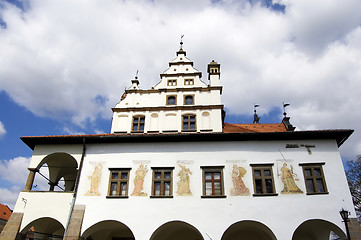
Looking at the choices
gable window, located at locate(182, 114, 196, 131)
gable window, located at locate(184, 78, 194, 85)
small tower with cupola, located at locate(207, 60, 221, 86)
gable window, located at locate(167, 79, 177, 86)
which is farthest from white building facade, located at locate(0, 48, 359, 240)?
gable window, located at locate(167, 79, 177, 86)

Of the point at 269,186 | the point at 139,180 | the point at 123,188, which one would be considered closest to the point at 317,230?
the point at 269,186

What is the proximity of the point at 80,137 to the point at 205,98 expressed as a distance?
25.5 feet

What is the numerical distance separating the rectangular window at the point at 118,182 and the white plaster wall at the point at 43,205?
2004 millimetres

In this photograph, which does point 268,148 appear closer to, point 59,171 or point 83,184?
point 83,184

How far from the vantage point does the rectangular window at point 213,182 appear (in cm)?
1320

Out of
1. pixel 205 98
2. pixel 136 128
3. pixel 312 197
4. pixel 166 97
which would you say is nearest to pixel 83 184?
pixel 136 128

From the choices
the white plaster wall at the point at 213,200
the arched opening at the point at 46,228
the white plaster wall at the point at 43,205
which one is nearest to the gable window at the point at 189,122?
the white plaster wall at the point at 213,200

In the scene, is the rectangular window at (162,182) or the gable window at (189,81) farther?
the gable window at (189,81)

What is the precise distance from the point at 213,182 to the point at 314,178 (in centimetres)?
487

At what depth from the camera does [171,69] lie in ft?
62.0

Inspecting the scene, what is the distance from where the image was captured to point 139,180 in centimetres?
1370

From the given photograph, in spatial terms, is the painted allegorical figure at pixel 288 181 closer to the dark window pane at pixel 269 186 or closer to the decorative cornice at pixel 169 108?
the dark window pane at pixel 269 186

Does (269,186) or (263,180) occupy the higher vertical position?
(263,180)

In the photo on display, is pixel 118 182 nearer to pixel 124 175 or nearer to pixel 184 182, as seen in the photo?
pixel 124 175
